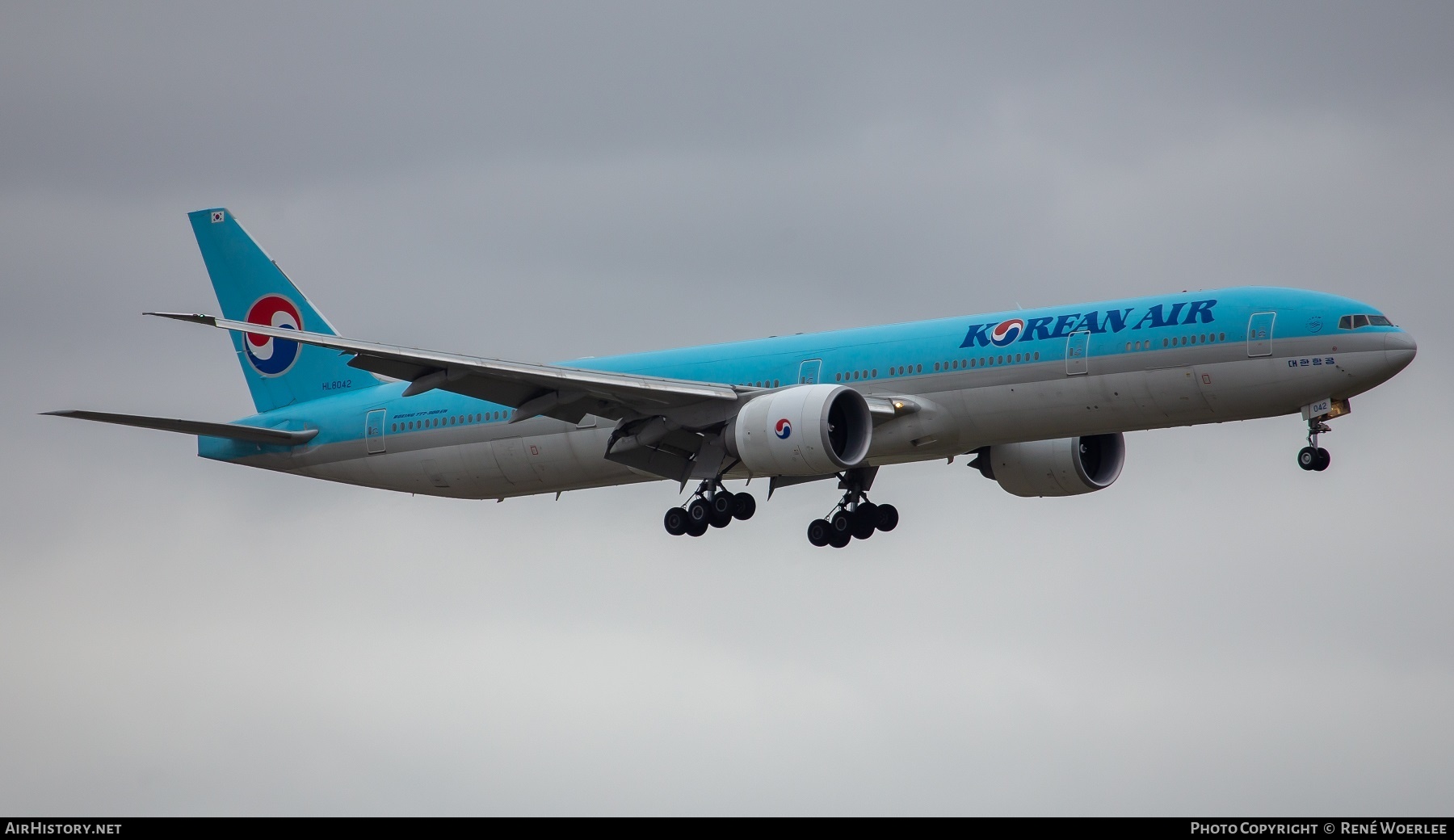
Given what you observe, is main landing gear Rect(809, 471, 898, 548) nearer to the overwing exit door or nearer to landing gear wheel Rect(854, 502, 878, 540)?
landing gear wheel Rect(854, 502, 878, 540)

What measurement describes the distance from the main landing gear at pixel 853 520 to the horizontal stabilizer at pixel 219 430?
16.7 metres

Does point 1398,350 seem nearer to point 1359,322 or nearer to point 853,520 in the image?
point 1359,322

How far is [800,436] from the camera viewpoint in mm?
48250

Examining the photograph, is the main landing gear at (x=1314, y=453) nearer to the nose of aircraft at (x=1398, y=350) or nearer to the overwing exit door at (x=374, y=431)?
the nose of aircraft at (x=1398, y=350)

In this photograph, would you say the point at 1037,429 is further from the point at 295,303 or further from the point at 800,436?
the point at 295,303

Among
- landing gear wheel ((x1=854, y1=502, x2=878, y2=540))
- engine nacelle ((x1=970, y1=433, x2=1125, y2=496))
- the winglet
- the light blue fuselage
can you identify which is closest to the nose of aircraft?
the light blue fuselage

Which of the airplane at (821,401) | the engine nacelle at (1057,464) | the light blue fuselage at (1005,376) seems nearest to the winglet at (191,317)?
the airplane at (821,401)

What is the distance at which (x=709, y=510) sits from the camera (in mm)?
52656

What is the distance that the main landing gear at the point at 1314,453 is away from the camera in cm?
4634

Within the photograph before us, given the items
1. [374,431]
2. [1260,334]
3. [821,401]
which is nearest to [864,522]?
[821,401]

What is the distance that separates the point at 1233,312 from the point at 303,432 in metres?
29.3

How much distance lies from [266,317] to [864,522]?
2194cm
